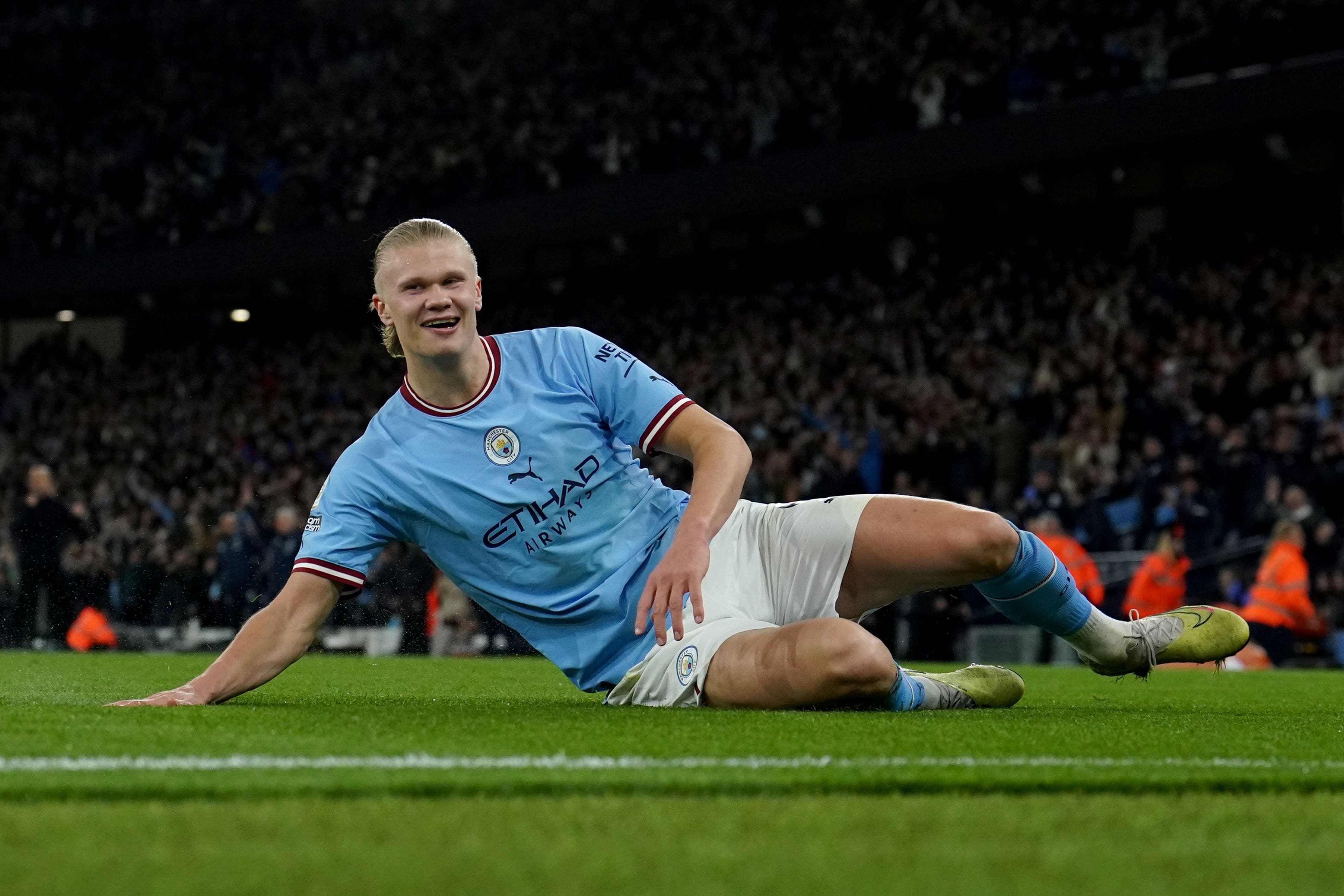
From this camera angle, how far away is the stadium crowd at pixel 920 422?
1355cm

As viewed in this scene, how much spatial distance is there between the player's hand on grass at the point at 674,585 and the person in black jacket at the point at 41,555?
11618 mm

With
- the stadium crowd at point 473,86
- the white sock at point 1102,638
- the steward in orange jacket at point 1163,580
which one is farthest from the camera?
the stadium crowd at point 473,86

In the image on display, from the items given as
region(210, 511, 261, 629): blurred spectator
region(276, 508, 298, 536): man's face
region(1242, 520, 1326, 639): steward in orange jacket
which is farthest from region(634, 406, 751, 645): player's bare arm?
region(210, 511, 261, 629): blurred spectator

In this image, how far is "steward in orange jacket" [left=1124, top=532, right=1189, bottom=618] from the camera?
12539 millimetres

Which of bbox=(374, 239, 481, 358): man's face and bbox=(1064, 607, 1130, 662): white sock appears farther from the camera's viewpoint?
bbox=(1064, 607, 1130, 662): white sock

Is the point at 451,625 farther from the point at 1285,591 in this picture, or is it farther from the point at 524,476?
the point at 524,476

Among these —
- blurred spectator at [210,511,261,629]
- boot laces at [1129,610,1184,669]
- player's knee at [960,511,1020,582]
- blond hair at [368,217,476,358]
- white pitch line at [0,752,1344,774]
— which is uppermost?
blond hair at [368,217,476,358]

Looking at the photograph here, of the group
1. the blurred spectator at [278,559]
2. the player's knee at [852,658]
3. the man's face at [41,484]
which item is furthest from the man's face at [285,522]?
the player's knee at [852,658]

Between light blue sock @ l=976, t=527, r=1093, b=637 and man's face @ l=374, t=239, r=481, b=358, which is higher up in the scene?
man's face @ l=374, t=239, r=481, b=358

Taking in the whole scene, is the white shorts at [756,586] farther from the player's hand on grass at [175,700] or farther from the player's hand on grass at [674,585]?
the player's hand on grass at [175,700]

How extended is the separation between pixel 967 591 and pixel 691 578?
34.2 ft

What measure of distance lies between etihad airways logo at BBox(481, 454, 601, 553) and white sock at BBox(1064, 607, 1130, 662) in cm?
157

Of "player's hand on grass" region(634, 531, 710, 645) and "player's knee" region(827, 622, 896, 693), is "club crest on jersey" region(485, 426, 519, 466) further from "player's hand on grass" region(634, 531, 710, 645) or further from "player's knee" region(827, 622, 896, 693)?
"player's knee" region(827, 622, 896, 693)

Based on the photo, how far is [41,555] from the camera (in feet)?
49.3
